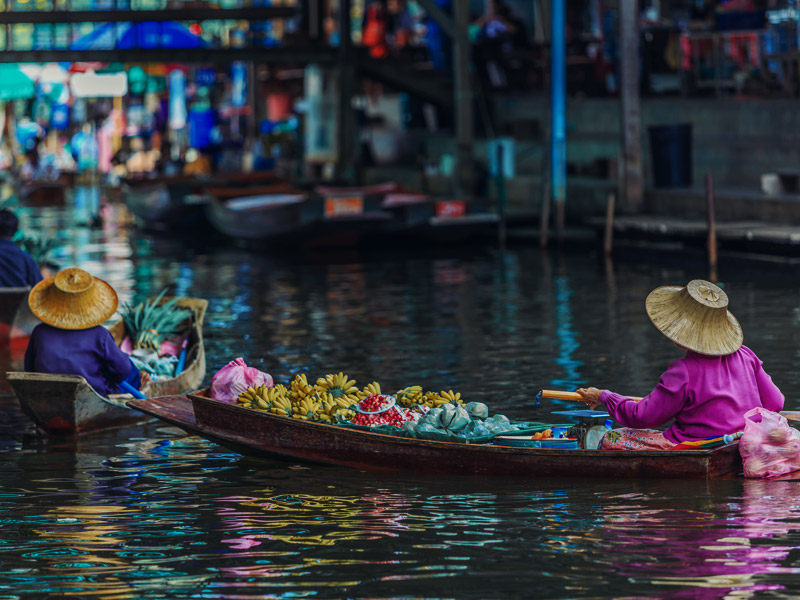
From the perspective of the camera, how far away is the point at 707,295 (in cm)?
825

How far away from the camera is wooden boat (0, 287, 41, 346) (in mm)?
14250

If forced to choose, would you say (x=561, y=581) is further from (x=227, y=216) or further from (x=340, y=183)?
(x=340, y=183)

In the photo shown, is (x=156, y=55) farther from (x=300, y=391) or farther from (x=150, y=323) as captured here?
(x=300, y=391)

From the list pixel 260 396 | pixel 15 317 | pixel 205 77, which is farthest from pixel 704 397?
pixel 205 77

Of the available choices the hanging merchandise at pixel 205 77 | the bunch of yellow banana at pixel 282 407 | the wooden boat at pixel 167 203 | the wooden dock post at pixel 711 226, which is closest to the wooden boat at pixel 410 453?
the bunch of yellow banana at pixel 282 407

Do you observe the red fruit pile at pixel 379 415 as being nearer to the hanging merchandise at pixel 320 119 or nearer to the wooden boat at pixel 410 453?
the wooden boat at pixel 410 453

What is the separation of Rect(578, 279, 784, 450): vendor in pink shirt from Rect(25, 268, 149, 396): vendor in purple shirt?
12.3ft

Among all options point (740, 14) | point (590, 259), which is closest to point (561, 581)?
point (590, 259)

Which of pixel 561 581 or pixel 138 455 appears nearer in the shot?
pixel 561 581

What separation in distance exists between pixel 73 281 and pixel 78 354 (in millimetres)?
516

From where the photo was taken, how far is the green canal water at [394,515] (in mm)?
6730

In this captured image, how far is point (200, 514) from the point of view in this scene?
320 inches

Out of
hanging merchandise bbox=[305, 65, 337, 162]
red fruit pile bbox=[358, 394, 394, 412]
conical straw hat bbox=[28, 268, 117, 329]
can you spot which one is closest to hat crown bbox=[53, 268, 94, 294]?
conical straw hat bbox=[28, 268, 117, 329]

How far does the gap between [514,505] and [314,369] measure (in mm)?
5207
